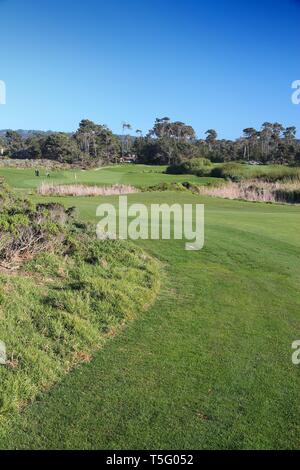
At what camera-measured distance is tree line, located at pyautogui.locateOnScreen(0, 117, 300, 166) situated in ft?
264

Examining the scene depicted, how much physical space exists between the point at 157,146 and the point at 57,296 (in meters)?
78.7

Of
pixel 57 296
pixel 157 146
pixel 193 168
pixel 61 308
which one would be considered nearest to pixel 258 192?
pixel 193 168

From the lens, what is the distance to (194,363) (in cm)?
513

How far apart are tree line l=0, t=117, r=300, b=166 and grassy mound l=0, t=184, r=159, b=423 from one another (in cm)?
6613

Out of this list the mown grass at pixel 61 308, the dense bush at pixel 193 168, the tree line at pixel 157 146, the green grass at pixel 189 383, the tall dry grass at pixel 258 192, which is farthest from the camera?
the tree line at pixel 157 146

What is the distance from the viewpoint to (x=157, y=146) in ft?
273

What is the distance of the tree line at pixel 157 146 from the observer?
8044 centimetres

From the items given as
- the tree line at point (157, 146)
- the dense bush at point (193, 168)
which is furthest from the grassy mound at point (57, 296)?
the tree line at point (157, 146)

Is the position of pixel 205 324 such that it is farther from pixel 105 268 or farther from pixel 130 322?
pixel 105 268

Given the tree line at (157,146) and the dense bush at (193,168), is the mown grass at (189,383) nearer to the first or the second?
the dense bush at (193,168)

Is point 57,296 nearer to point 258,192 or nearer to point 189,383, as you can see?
point 189,383

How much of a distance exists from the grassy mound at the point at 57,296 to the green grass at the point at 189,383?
215mm

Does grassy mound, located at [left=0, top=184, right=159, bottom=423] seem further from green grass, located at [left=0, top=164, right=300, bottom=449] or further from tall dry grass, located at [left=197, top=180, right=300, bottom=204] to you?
tall dry grass, located at [left=197, top=180, right=300, bottom=204]

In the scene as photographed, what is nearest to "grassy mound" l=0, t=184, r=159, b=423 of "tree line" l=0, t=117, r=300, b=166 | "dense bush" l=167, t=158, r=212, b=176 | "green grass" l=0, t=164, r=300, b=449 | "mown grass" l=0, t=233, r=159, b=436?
"mown grass" l=0, t=233, r=159, b=436
